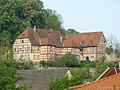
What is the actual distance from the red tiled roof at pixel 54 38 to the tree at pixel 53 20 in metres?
11.8

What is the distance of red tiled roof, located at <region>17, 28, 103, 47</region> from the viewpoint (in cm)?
5666

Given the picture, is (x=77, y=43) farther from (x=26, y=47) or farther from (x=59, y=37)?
(x=26, y=47)

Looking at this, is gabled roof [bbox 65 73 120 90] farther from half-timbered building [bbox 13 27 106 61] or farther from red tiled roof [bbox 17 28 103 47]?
red tiled roof [bbox 17 28 103 47]

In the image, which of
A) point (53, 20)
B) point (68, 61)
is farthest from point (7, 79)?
point (53, 20)

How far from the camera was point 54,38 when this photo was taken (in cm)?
6069

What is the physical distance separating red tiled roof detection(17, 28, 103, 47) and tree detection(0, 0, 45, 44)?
269 cm

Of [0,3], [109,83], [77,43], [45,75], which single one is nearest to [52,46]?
[77,43]

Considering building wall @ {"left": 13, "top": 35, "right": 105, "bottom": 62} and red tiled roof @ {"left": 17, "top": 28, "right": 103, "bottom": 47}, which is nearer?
building wall @ {"left": 13, "top": 35, "right": 105, "bottom": 62}

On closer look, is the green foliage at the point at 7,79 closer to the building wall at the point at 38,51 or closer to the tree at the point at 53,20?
the building wall at the point at 38,51

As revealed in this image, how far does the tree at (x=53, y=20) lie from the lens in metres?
77.3

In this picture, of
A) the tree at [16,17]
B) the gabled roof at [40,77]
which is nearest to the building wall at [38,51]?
the tree at [16,17]

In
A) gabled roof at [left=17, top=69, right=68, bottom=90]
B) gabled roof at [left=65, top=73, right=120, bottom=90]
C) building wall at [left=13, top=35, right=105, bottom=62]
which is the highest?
building wall at [left=13, top=35, right=105, bottom=62]

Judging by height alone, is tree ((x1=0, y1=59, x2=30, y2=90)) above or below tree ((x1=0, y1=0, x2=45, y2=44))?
below

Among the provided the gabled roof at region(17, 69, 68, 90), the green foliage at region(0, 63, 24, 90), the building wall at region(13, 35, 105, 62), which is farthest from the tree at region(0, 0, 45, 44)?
the green foliage at region(0, 63, 24, 90)
